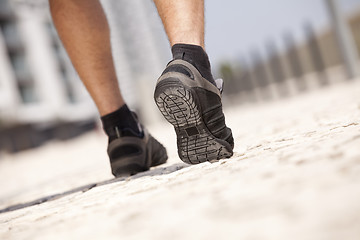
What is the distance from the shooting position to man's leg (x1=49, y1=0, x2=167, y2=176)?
1650 millimetres

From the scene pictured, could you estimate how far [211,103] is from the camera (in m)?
1.26

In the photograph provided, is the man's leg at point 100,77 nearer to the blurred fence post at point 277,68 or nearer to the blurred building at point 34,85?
the blurred fence post at point 277,68

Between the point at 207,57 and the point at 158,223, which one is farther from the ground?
the point at 207,57

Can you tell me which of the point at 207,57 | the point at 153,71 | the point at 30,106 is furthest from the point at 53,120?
the point at 207,57

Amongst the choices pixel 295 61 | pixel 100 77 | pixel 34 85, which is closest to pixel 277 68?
pixel 295 61

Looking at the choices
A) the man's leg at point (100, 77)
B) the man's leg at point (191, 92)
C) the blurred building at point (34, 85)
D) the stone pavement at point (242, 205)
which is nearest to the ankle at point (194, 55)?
the man's leg at point (191, 92)

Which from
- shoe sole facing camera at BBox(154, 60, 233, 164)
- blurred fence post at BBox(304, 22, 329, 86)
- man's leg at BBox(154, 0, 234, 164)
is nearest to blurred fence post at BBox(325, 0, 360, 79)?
blurred fence post at BBox(304, 22, 329, 86)

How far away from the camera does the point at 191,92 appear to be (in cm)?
118

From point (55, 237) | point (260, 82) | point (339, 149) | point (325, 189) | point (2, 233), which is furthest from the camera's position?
point (260, 82)

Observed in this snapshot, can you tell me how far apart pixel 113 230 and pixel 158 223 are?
0.32ft

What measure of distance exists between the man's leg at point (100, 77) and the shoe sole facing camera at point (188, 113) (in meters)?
0.41

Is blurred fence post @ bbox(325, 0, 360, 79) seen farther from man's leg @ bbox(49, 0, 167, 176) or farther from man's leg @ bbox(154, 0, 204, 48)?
man's leg @ bbox(154, 0, 204, 48)

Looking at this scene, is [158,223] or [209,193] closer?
[158,223]

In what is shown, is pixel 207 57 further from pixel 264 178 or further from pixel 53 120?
pixel 53 120
